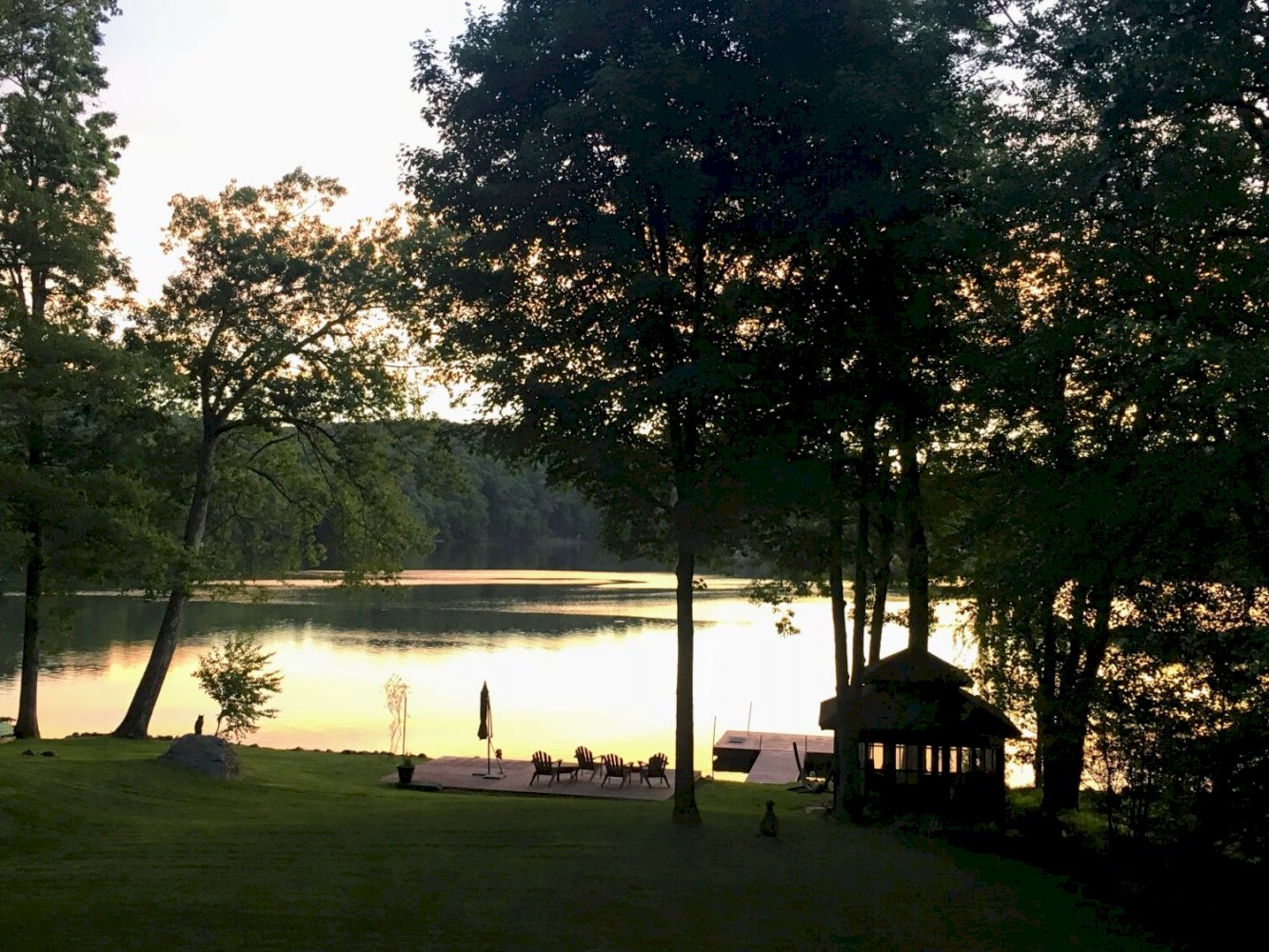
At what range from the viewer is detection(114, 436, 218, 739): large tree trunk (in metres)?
27.0

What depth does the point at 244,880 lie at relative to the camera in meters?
10.5

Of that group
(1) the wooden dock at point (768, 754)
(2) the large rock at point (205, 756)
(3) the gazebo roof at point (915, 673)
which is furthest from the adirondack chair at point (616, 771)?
(2) the large rock at point (205, 756)

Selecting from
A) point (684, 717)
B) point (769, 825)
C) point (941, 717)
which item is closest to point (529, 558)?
point (941, 717)

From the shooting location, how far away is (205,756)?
1958 cm

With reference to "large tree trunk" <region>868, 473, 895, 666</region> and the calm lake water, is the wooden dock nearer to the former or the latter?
the calm lake water

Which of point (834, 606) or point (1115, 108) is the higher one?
point (1115, 108)

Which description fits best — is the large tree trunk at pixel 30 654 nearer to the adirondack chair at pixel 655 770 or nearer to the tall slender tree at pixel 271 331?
the tall slender tree at pixel 271 331

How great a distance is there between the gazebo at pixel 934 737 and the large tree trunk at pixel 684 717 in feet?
12.5

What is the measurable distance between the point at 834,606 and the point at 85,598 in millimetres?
61142

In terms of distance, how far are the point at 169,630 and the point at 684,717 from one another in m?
16.4

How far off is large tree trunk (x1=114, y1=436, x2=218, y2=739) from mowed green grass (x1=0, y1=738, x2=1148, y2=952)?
910cm

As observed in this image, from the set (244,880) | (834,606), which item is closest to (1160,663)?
(834,606)

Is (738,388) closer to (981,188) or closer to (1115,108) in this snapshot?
(981,188)

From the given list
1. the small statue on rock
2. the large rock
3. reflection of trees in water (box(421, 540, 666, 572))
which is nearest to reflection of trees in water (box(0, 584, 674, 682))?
the large rock
